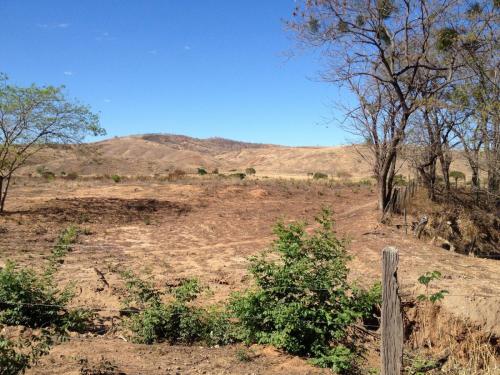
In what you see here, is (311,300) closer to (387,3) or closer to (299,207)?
(387,3)

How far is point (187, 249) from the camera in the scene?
12.4 metres

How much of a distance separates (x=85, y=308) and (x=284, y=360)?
133 inches

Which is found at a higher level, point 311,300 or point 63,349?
point 311,300

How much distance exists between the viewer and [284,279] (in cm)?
612

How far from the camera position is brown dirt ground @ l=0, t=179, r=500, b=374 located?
552cm

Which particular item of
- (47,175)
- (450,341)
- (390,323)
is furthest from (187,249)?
(47,175)

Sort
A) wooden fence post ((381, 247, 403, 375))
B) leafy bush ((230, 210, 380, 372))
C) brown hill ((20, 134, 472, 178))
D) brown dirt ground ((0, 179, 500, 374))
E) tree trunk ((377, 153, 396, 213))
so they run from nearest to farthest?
wooden fence post ((381, 247, 403, 375)), brown dirt ground ((0, 179, 500, 374)), leafy bush ((230, 210, 380, 372)), tree trunk ((377, 153, 396, 213)), brown hill ((20, 134, 472, 178))

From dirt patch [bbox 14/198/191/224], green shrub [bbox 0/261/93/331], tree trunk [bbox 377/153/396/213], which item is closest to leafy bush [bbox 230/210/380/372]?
green shrub [bbox 0/261/93/331]

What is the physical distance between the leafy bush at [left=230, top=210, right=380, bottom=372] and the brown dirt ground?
310mm

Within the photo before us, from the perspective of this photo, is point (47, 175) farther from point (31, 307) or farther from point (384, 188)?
point (31, 307)

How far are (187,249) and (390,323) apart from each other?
29.1 ft

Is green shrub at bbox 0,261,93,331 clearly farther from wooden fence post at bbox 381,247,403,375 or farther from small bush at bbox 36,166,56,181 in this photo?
small bush at bbox 36,166,56,181

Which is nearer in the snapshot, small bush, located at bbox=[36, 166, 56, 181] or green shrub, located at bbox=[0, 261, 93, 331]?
green shrub, located at bbox=[0, 261, 93, 331]

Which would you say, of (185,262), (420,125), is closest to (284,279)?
(185,262)
